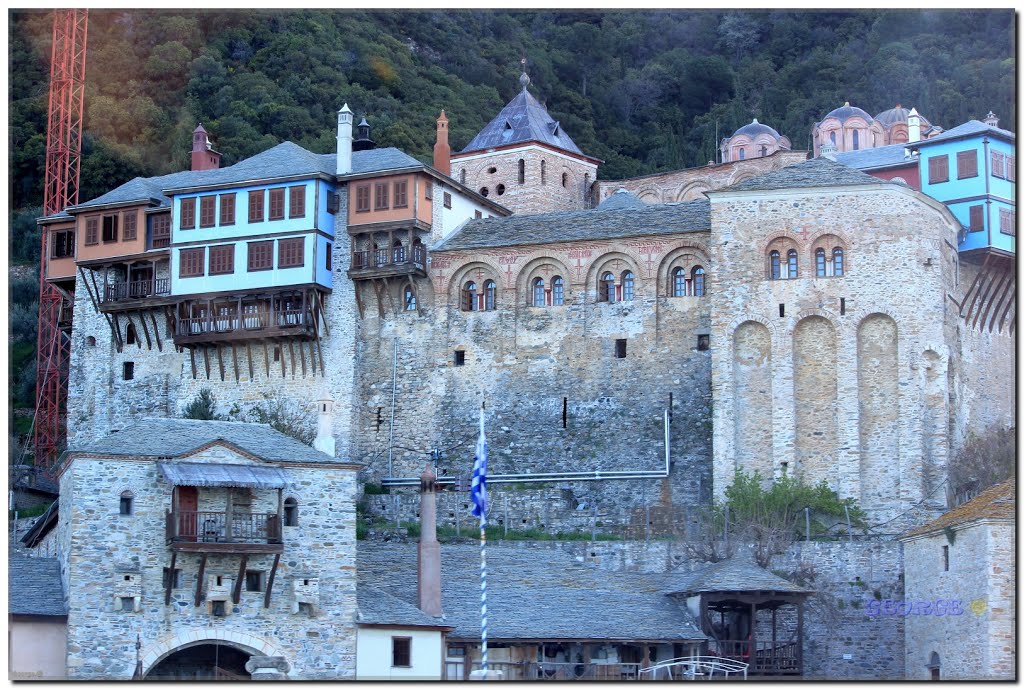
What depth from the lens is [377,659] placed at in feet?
153

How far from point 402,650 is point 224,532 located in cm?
485

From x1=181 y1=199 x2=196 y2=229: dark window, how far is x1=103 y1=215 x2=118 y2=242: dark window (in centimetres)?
324

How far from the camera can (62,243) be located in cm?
6544

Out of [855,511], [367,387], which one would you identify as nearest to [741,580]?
[855,511]

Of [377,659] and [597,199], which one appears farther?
[597,199]

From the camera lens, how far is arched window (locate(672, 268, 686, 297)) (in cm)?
5778

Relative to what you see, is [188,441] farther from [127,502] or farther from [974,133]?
[974,133]

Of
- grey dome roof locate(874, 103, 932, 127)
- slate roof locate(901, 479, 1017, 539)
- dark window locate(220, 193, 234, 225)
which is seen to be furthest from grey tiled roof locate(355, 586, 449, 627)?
grey dome roof locate(874, 103, 932, 127)

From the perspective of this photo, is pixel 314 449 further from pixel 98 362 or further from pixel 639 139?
pixel 639 139

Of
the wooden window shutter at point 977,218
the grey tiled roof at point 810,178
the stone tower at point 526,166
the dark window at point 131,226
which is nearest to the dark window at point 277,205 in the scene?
→ the dark window at point 131,226

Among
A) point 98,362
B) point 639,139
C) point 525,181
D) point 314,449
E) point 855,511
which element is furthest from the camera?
point 639,139

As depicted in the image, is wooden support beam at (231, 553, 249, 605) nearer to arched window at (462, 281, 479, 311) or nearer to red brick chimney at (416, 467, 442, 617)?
red brick chimney at (416, 467, 442, 617)

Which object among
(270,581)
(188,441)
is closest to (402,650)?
(270,581)

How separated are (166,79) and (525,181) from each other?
22.6m
